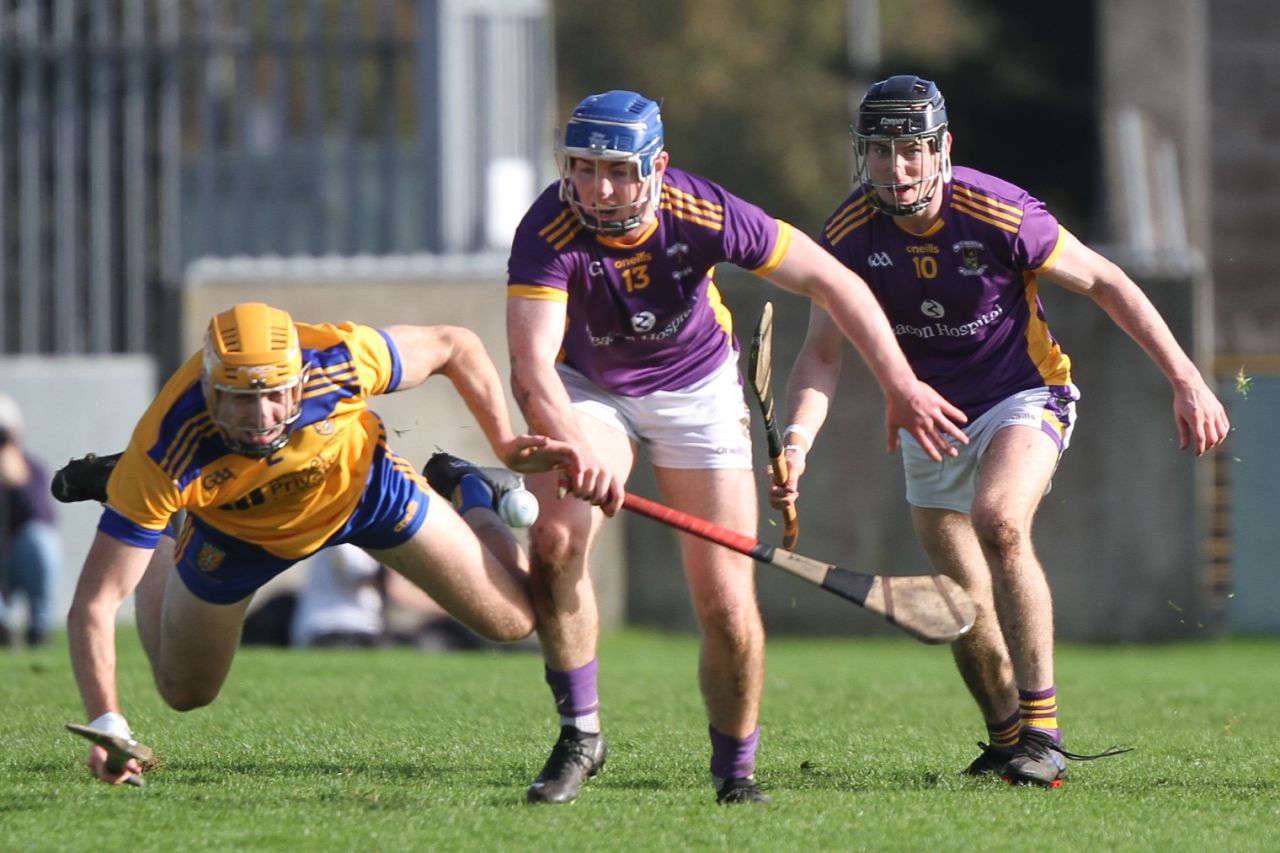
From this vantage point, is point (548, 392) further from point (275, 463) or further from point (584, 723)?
point (584, 723)

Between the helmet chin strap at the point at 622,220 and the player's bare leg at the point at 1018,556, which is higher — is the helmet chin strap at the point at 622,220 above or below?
above

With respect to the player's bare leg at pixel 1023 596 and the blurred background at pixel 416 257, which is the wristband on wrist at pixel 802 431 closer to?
the player's bare leg at pixel 1023 596

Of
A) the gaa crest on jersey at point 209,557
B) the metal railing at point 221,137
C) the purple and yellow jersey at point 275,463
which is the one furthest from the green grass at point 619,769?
the metal railing at point 221,137

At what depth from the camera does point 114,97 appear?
630 inches

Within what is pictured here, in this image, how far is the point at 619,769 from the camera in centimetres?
644

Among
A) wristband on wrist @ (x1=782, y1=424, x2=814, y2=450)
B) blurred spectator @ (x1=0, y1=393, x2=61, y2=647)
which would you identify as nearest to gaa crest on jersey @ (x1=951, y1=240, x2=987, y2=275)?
wristband on wrist @ (x1=782, y1=424, x2=814, y2=450)

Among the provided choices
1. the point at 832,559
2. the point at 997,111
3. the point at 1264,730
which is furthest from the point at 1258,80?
the point at 1264,730

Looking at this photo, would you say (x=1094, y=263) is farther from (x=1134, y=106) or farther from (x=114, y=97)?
(x=1134, y=106)

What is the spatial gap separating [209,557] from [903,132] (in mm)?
2554

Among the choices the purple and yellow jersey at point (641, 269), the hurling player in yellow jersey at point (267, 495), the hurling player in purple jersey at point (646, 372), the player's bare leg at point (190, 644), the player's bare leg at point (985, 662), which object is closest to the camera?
the hurling player in yellow jersey at point (267, 495)

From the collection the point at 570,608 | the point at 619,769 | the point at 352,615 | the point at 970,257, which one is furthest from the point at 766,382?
the point at 352,615

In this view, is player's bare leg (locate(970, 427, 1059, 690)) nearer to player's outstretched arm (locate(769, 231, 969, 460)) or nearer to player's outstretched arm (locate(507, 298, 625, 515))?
player's outstretched arm (locate(769, 231, 969, 460))

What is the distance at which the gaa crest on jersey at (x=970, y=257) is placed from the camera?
20.9 ft

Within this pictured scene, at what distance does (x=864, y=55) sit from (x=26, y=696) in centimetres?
2769
